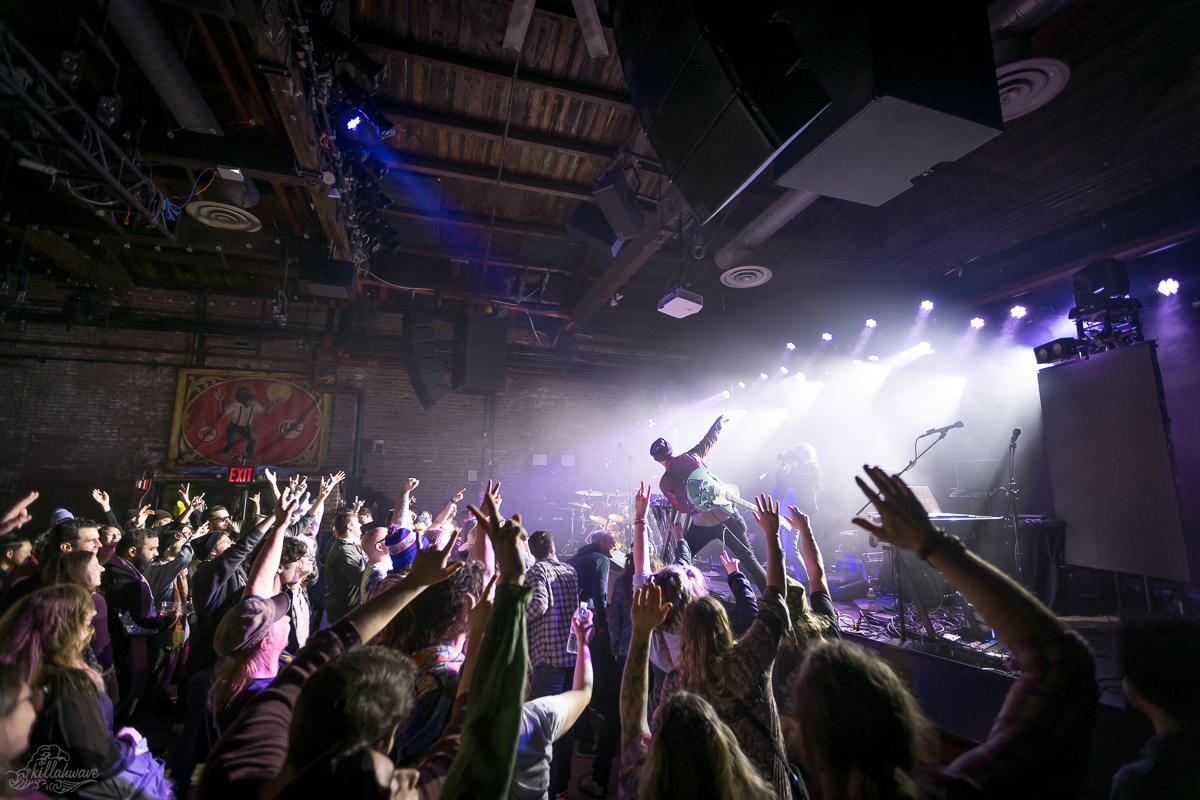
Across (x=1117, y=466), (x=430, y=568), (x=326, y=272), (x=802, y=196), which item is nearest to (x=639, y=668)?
(x=430, y=568)

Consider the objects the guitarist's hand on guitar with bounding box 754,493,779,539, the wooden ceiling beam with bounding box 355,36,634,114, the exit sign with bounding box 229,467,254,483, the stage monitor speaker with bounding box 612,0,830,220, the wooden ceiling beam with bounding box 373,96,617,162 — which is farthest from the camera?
the exit sign with bounding box 229,467,254,483

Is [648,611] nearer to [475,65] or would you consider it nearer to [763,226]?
[475,65]

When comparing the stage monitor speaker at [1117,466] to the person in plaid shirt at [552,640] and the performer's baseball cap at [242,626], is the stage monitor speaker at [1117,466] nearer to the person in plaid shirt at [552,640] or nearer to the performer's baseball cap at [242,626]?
the person in plaid shirt at [552,640]

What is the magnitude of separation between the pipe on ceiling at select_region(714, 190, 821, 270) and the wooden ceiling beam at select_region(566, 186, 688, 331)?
3.29ft

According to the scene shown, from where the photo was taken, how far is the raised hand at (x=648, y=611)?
5.15 feet

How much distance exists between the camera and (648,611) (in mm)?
1584

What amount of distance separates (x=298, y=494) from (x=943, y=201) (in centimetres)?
733

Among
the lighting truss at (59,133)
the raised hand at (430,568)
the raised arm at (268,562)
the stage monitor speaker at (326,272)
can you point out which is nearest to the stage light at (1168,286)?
the raised hand at (430,568)

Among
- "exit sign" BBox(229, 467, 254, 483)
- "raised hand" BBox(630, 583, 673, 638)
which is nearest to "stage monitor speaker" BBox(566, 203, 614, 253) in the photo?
"raised hand" BBox(630, 583, 673, 638)

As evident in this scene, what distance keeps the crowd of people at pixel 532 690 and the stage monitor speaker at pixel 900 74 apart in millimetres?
2092

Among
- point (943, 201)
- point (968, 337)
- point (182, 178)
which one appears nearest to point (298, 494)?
point (182, 178)

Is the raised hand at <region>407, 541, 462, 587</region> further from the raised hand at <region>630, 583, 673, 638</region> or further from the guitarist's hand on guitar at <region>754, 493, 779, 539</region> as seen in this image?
the guitarist's hand on guitar at <region>754, 493, 779, 539</region>

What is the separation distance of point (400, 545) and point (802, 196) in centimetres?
471

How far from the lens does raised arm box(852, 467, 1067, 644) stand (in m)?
1.10
